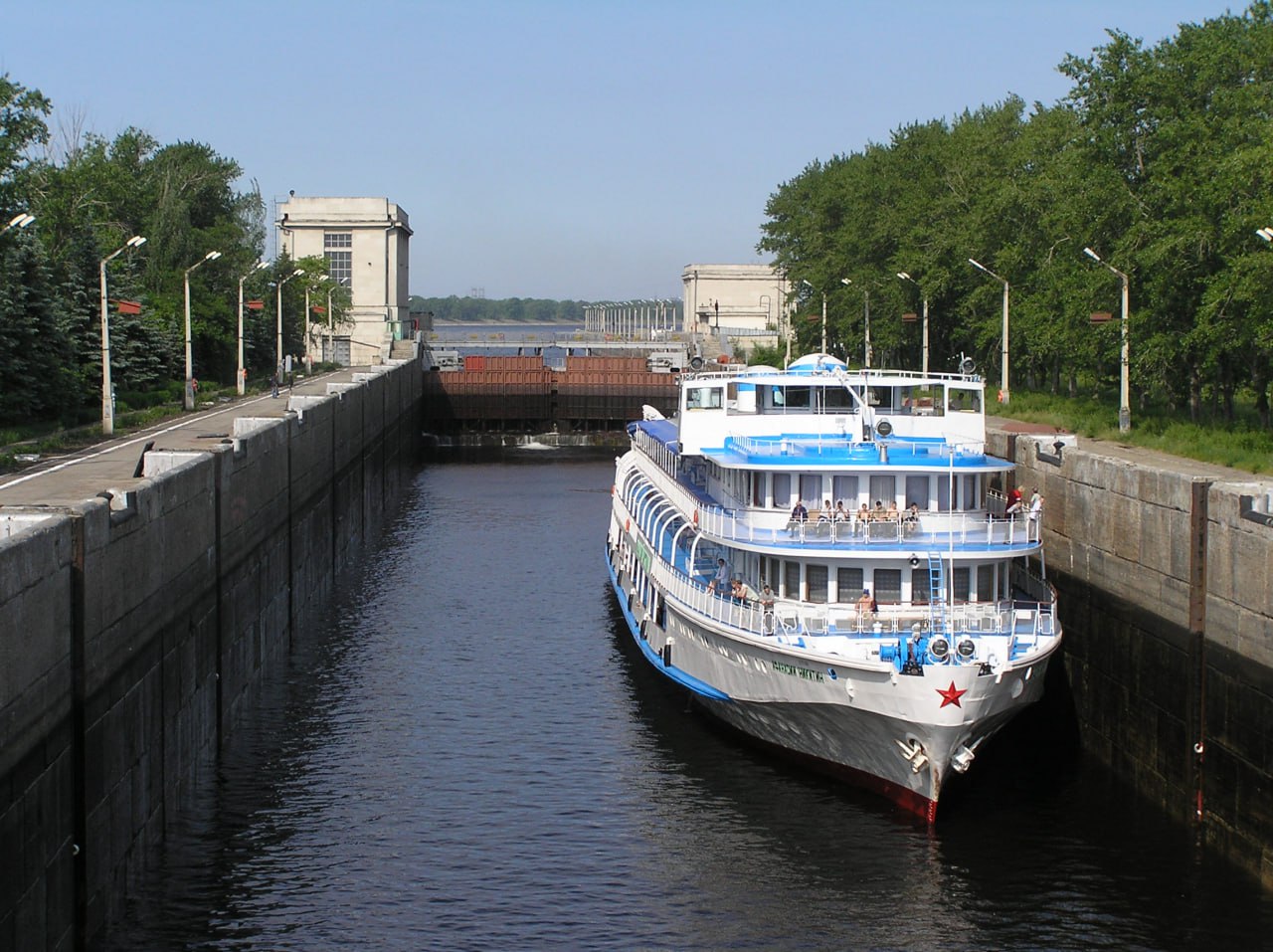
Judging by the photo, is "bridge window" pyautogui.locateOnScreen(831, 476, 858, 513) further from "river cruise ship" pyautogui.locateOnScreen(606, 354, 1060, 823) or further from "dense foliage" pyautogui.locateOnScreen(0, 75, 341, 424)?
"dense foliage" pyautogui.locateOnScreen(0, 75, 341, 424)

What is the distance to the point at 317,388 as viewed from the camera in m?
77.3

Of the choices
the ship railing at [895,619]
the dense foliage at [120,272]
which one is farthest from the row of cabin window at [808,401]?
the dense foliage at [120,272]

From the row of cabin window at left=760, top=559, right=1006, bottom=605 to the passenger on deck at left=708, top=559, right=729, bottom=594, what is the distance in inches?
80.6

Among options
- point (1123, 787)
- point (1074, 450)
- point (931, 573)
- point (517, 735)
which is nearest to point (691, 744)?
point (517, 735)

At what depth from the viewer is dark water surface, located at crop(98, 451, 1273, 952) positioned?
21828 mm

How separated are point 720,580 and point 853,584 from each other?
3.72m

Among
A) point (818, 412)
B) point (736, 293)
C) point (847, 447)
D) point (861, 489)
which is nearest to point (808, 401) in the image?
point (818, 412)

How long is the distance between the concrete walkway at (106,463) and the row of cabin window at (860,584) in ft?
37.0

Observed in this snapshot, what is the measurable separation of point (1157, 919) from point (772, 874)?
5327 mm

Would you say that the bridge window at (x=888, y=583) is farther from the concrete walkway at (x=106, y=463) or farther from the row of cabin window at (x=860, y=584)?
the concrete walkway at (x=106, y=463)

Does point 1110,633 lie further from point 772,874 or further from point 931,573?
point 772,874

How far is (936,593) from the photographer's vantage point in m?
28.2

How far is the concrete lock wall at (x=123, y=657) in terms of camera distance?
59.9 ft

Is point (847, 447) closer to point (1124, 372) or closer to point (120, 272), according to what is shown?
point (1124, 372)
